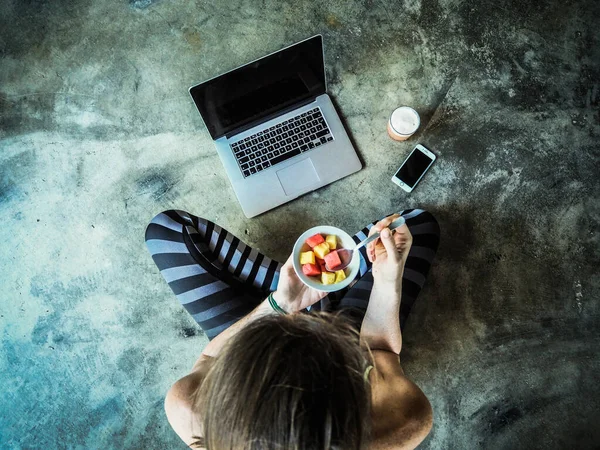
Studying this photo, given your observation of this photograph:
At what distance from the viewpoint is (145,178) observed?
1.69m

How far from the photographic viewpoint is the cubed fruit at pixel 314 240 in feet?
4.20

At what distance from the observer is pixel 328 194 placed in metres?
1.68

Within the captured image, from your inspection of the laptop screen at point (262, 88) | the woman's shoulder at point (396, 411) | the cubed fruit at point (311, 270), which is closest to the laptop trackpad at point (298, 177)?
the laptop screen at point (262, 88)

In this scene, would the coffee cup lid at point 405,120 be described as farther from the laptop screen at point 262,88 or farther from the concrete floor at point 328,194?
the laptop screen at point 262,88

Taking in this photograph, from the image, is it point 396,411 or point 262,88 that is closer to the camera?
point 396,411

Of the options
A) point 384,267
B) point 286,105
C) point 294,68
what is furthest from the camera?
point 286,105

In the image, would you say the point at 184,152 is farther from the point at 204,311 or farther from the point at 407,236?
the point at 407,236

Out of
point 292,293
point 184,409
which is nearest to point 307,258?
point 292,293

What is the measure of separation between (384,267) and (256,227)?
58cm

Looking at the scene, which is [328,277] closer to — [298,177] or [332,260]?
[332,260]

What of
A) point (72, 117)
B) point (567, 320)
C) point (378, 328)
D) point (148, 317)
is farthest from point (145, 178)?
point (567, 320)

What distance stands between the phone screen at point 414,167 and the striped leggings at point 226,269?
0.13 metres

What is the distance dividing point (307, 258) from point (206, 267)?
417 mm

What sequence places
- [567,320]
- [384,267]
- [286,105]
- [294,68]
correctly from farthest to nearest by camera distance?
[567,320] → [286,105] → [294,68] → [384,267]
